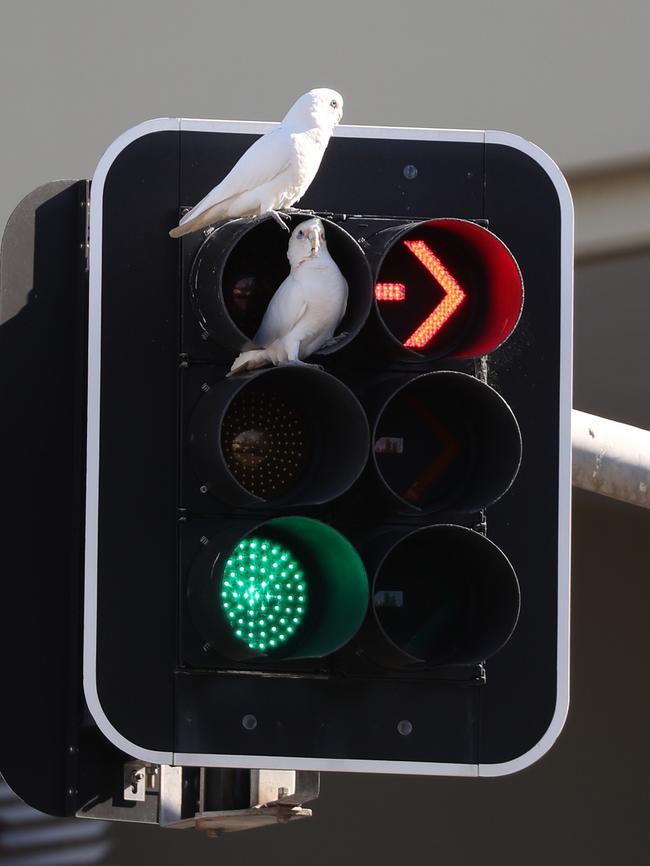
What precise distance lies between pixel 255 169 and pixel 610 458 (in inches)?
46.9

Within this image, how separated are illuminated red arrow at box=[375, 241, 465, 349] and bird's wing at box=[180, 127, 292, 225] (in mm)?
308

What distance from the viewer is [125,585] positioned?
3.46 metres

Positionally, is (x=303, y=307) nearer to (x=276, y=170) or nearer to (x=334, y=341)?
(x=334, y=341)

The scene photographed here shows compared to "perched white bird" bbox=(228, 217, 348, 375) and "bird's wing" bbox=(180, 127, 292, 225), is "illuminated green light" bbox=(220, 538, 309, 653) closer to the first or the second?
"perched white bird" bbox=(228, 217, 348, 375)

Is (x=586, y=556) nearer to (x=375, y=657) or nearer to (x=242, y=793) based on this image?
(x=242, y=793)

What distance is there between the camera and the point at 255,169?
3410mm

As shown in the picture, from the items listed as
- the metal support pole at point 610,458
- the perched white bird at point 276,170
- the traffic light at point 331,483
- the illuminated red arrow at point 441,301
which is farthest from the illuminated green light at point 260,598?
the metal support pole at point 610,458

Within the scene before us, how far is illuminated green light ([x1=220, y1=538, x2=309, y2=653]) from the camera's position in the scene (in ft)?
10.5

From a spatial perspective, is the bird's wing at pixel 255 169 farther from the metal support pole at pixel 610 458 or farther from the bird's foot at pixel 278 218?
the metal support pole at pixel 610 458

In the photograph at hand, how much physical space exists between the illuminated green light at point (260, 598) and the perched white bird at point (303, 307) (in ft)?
1.19

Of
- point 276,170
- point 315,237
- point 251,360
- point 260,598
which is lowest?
point 260,598

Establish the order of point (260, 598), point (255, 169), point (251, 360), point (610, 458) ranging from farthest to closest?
1. point (610, 458)
2. point (255, 169)
3. point (251, 360)
4. point (260, 598)

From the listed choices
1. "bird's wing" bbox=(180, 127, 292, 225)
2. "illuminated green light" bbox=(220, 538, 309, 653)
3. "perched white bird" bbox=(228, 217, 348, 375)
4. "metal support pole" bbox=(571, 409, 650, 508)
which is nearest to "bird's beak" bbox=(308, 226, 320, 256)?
"perched white bird" bbox=(228, 217, 348, 375)

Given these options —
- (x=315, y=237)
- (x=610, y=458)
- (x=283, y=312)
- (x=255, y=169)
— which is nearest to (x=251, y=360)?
(x=283, y=312)
